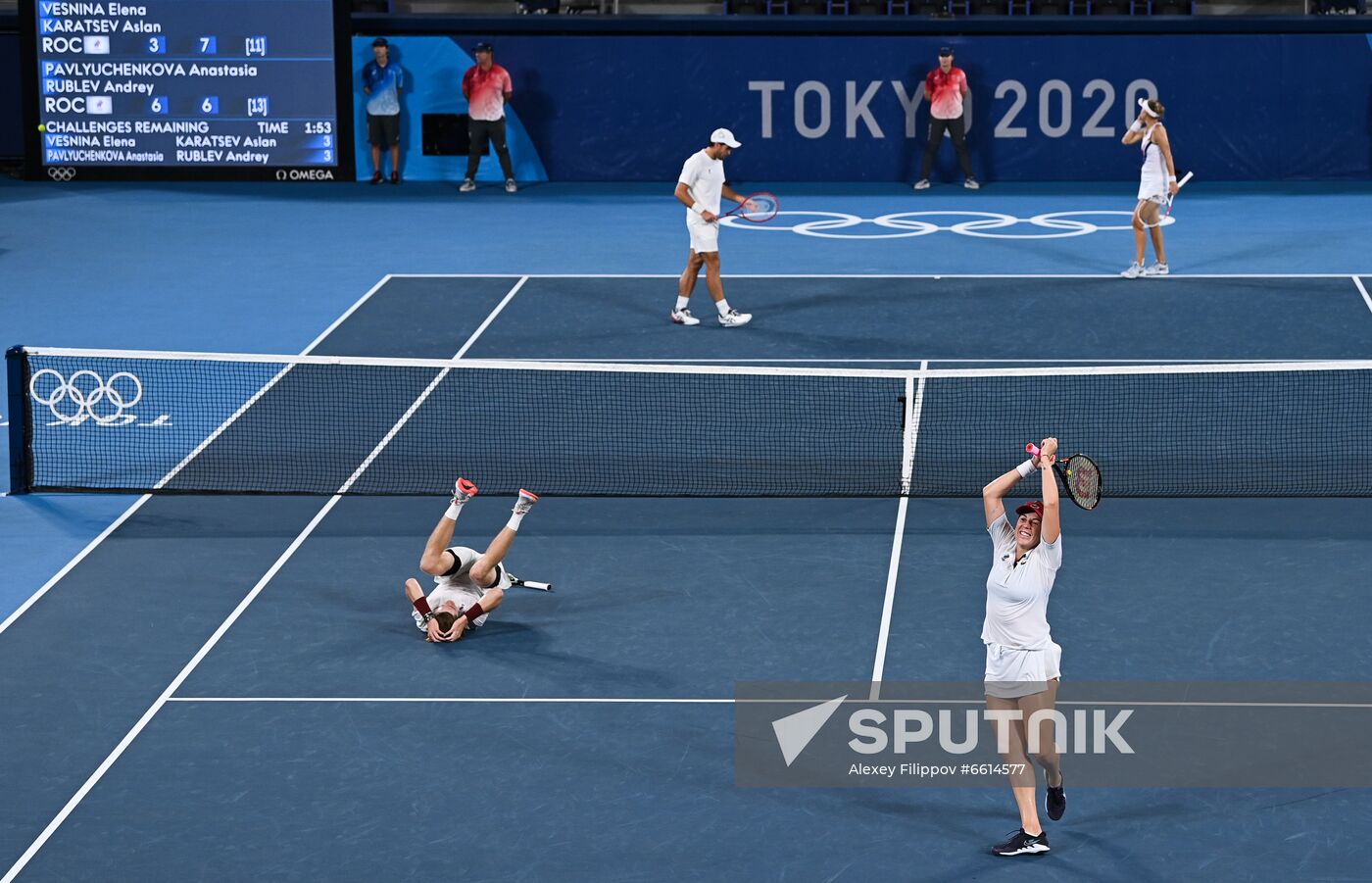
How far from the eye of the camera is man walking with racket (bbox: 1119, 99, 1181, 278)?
71.8ft

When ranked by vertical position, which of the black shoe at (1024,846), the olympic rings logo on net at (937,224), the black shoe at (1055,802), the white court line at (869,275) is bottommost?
the black shoe at (1024,846)

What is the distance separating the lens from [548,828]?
10.1m

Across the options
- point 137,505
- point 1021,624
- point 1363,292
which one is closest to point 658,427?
point 137,505

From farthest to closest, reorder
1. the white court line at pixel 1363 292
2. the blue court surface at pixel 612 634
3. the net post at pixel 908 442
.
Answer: the white court line at pixel 1363 292 < the net post at pixel 908 442 < the blue court surface at pixel 612 634

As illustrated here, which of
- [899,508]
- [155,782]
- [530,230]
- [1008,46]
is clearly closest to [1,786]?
[155,782]

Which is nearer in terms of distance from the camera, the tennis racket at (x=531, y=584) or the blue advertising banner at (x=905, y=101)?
the tennis racket at (x=531, y=584)

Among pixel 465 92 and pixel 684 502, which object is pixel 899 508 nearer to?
pixel 684 502

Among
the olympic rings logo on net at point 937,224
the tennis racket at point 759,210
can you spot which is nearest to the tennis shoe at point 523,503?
the olympic rings logo on net at point 937,224

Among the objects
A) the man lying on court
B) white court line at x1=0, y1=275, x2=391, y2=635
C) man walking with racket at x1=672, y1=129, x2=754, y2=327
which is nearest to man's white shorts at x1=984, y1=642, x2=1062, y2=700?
the man lying on court

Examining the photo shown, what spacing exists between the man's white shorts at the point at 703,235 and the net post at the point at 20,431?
7.25m

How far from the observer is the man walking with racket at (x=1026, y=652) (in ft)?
31.7

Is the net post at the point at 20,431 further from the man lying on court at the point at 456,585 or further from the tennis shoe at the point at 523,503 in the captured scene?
the tennis shoe at the point at 523,503

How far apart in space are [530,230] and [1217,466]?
1342 cm

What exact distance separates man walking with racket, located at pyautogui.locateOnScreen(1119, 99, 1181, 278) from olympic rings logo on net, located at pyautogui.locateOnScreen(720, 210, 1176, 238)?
3.08 m
